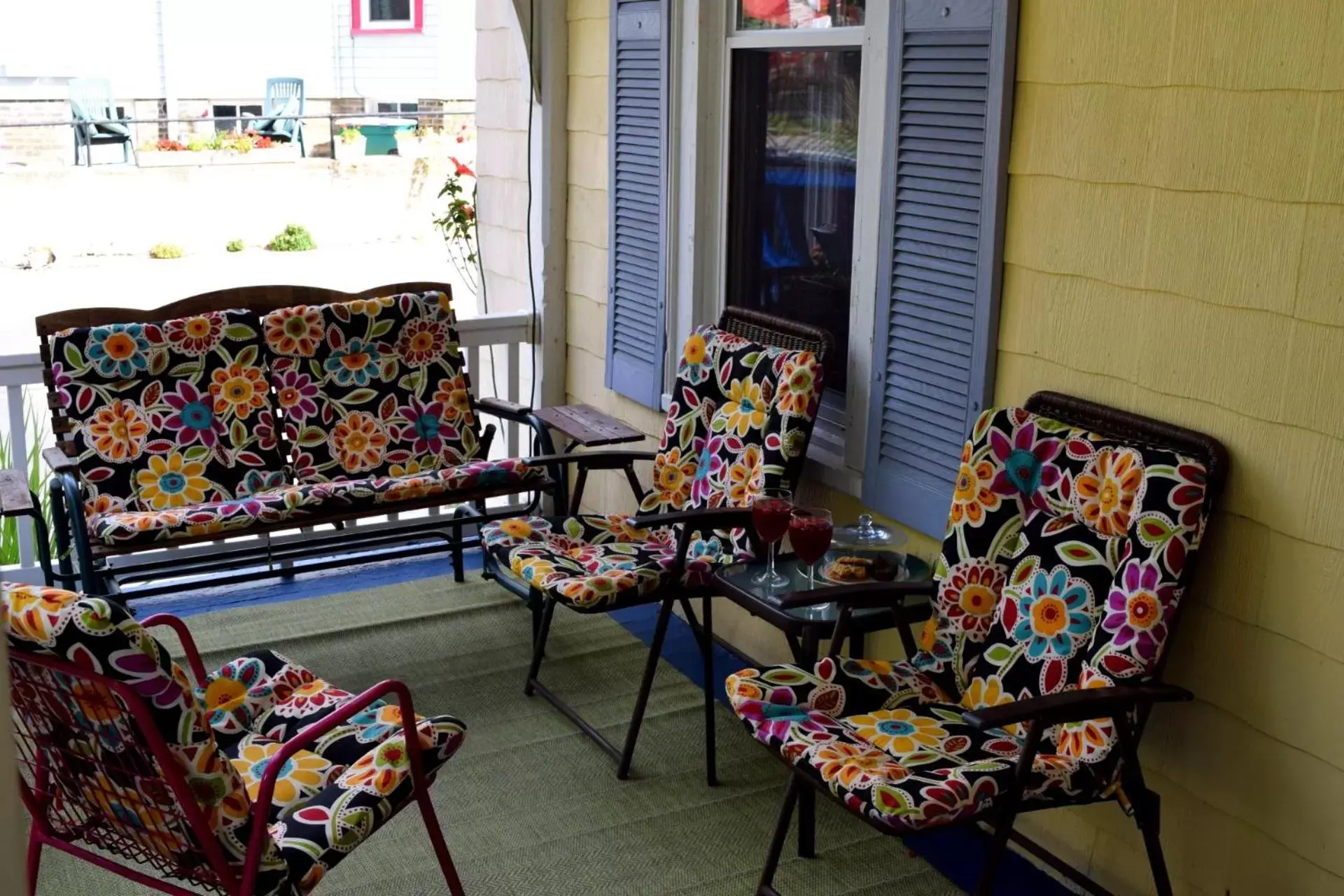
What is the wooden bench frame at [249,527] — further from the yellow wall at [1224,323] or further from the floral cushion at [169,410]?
the yellow wall at [1224,323]

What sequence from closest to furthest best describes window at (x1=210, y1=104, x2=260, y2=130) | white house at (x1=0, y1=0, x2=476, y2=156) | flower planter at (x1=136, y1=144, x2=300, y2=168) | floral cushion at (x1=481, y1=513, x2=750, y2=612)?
floral cushion at (x1=481, y1=513, x2=750, y2=612) → flower planter at (x1=136, y1=144, x2=300, y2=168) → white house at (x1=0, y1=0, x2=476, y2=156) → window at (x1=210, y1=104, x2=260, y2=130)

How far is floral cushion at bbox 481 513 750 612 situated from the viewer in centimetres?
357

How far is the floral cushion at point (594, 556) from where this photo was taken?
3568mm

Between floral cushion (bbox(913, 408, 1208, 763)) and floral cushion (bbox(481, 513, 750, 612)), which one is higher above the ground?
floral cushion (bbox(913, 408, 1208, 763))

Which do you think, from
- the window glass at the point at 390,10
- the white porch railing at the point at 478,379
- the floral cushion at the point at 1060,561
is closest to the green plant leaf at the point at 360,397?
the white porch railing at the point at 478,379

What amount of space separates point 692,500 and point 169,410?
1665 mm

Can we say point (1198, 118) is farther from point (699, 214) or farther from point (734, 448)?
point (699, 214)

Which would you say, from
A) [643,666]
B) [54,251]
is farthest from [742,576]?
[54,251]

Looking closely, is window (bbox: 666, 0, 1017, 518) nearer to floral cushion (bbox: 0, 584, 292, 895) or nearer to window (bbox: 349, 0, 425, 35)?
floral cushion (bbox: 0, 584, 292, 895)

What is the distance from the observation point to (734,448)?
3.95 meters

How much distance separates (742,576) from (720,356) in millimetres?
878

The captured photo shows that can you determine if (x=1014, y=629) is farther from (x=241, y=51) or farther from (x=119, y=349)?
(x=241, y=51)

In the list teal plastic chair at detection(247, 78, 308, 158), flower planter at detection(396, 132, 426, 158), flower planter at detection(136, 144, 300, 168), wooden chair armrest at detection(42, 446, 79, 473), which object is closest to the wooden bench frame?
wooden chair armrest at detection(42, 446, 79, 473)

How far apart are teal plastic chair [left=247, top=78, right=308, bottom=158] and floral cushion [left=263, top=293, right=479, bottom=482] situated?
14254mm
